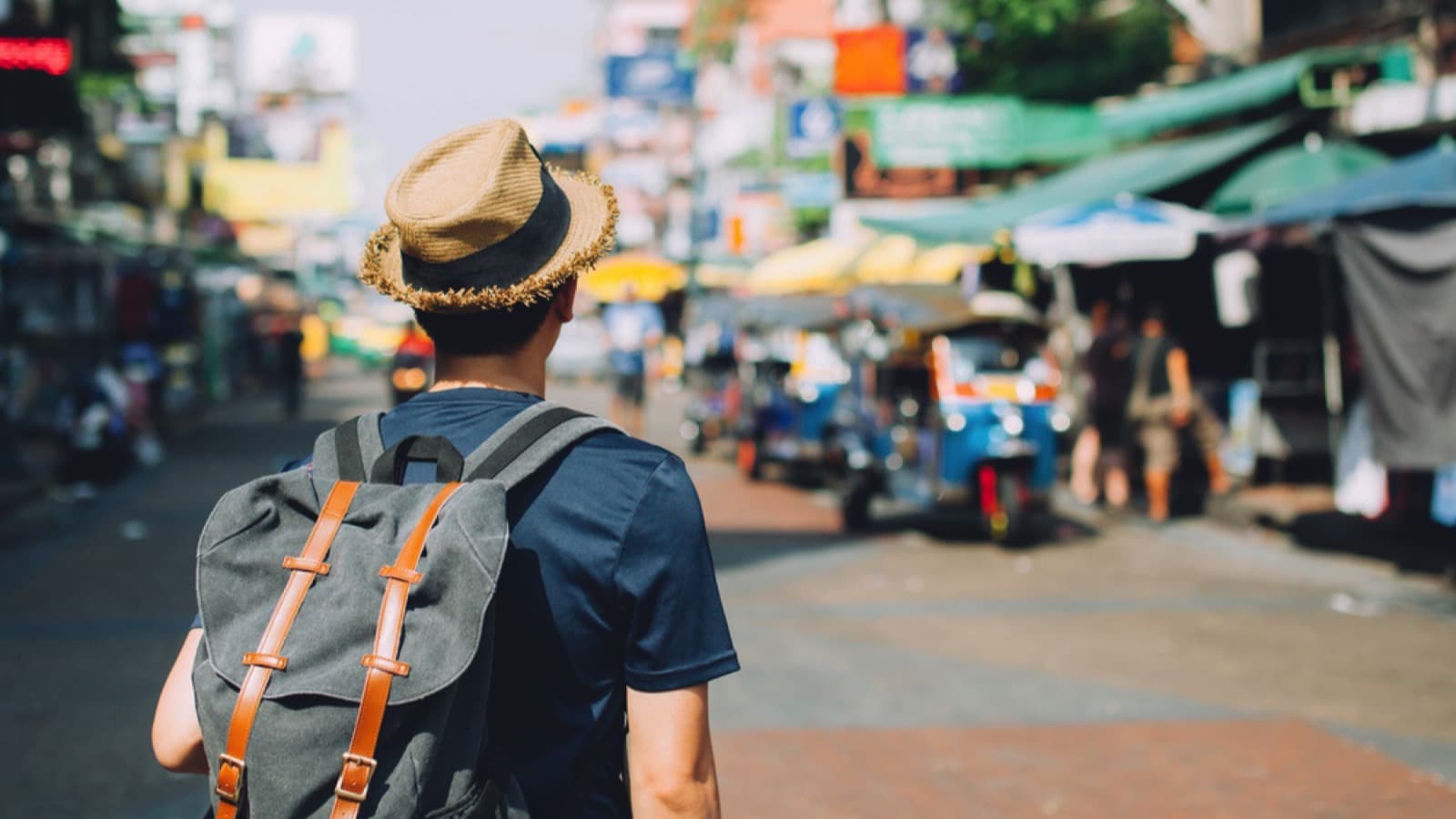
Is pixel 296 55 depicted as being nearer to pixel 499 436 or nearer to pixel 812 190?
pixel 812 190

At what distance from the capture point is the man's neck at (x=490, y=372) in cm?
231

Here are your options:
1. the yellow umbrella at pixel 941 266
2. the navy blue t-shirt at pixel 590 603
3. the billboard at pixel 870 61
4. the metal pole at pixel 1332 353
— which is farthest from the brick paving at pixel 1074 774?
the billboard at pixel 870 61

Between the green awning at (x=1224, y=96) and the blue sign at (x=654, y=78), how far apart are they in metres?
15.8

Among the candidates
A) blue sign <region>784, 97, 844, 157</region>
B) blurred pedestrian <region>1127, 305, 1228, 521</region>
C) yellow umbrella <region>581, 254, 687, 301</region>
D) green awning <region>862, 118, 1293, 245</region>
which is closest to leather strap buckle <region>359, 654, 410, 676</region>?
blurred pedestrian <region>1127, 305, 1228, 521</region>

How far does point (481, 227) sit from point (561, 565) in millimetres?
471

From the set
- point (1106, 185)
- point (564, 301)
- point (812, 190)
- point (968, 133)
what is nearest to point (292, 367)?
point (812, 190)

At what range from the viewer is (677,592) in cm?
212

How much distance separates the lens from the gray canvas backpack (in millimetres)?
1896

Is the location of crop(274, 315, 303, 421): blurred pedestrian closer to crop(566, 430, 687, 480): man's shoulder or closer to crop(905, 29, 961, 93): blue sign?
crop(905, 29, 961, 93): blue sign

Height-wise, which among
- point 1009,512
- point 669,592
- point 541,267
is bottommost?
point 1009,512

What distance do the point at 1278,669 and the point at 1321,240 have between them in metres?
5.24

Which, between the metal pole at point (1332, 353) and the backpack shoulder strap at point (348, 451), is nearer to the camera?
the backpack shoulder strap at point (348, 451)

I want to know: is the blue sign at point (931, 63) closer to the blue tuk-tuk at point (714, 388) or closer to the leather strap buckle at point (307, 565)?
the blue tuk-tuk at point (714, 388)

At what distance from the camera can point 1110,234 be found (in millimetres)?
14359
